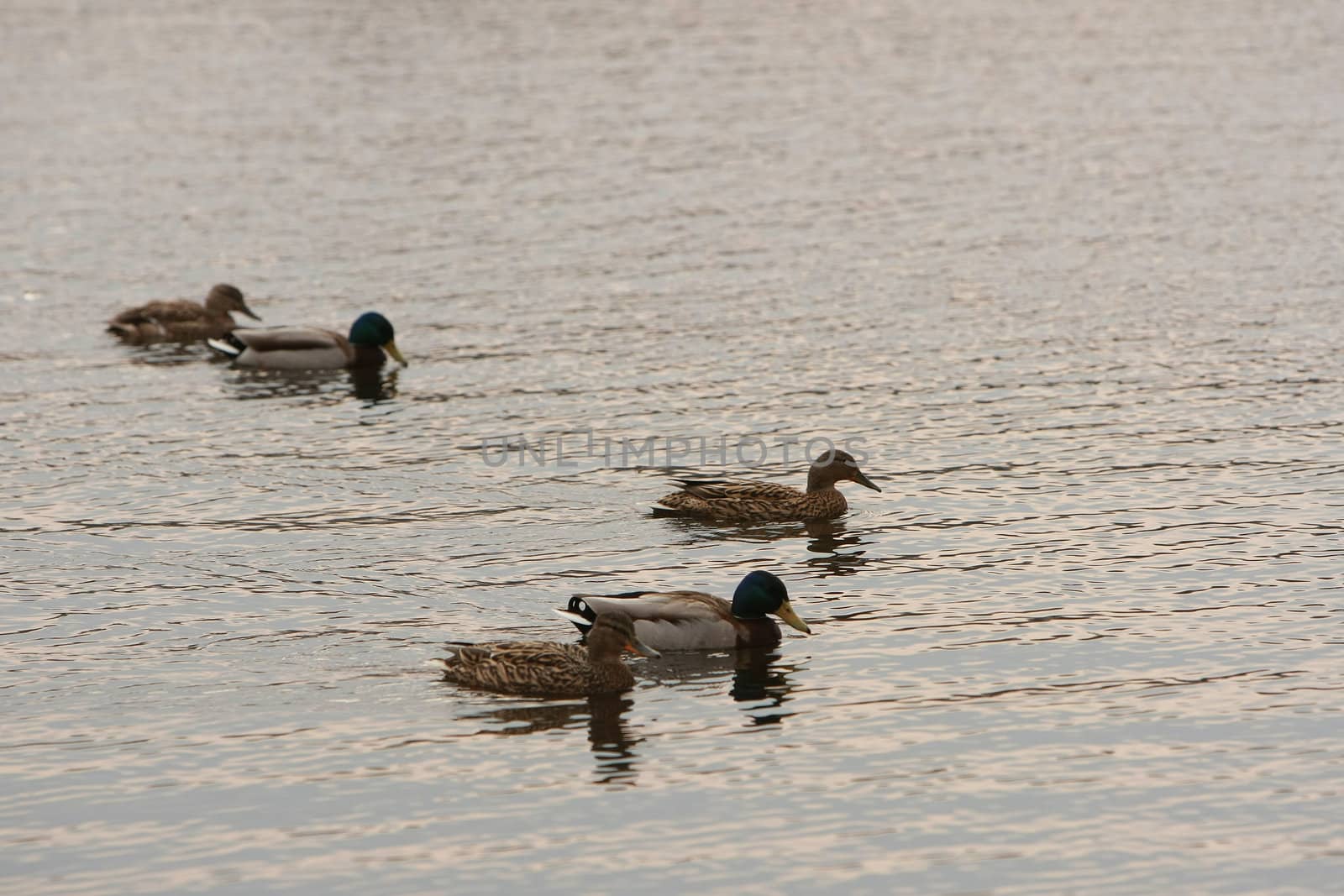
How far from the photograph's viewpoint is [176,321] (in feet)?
109

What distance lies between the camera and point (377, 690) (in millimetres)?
17203

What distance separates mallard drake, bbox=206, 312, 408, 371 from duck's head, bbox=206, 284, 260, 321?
5.01ft

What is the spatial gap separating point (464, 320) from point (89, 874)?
66.9 ft

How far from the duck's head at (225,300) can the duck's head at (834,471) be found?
1411cm

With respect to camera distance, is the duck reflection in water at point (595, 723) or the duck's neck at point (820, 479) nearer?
the duck reflection in water at point (595, 723)

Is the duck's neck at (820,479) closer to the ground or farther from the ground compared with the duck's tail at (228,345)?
closer to the ground

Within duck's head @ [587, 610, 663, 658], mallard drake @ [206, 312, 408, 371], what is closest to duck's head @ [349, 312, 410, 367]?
mallard drake @ [206, 312, 408, 371]

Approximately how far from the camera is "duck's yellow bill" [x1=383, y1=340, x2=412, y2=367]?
1240 inches

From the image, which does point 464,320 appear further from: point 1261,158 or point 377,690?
point 1261,158

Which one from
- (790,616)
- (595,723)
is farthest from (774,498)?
(595,723)

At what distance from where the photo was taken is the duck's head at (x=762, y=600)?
18.2m

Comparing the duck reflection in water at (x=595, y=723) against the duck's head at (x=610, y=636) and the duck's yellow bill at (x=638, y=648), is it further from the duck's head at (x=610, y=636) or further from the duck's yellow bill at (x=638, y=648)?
the duck's yellow bill at (x=638, y=648)

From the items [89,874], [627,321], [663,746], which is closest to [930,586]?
[663,746]

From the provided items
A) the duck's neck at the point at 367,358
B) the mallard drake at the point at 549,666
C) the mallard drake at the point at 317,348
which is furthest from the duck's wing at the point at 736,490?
the mallard drake at the point at 317,348
